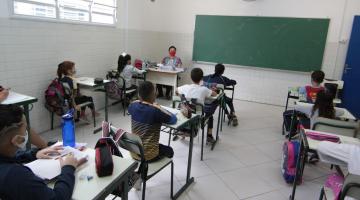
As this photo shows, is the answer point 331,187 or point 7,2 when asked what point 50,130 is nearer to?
point 7,2

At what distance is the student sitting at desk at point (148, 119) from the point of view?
2.11 m

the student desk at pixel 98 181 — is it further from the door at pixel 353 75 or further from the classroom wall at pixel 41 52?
the door at pixel 353 75

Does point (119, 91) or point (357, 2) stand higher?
point (357, 2)

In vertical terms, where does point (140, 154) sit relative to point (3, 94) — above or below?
below

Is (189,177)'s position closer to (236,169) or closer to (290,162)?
(236,169)

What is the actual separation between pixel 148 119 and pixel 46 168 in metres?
0.91

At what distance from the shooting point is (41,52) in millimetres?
3705

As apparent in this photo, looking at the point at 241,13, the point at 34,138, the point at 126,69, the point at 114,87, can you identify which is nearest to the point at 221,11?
the point at 241,13

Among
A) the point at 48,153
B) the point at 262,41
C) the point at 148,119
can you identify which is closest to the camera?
the point at 48,153

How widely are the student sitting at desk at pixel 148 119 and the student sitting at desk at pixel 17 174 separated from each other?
928 millimetres

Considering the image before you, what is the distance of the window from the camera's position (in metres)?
3.47

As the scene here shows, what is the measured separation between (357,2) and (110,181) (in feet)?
20.6

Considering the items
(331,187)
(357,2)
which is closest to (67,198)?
(331,187)

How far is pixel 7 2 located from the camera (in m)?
3.14
